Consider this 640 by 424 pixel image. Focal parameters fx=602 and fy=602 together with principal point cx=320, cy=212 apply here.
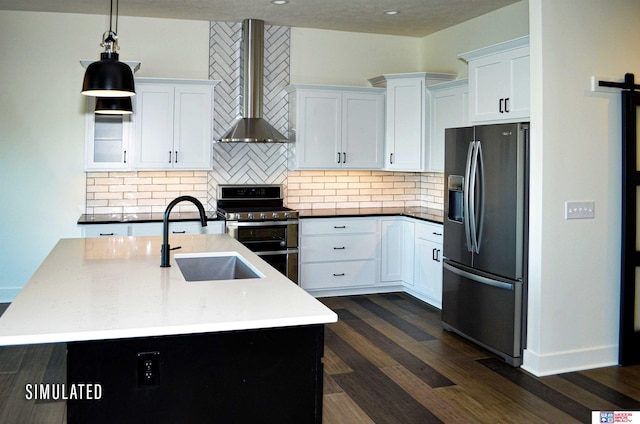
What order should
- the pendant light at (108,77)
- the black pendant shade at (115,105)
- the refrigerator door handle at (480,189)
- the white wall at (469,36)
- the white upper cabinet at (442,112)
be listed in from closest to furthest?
the pendant light at (108,77) < the black pendant shade at (115,105) < the refrigerator door handle at (480,189) < the white wall at (469,36) < the white upper cabinet at (442,112)

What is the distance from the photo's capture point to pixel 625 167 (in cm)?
418

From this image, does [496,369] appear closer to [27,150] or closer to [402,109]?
[402,109]

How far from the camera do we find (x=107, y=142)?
5652 millimetres

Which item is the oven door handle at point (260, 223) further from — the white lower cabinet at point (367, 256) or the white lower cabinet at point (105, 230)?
the white lower cabinet at point (105, 230)

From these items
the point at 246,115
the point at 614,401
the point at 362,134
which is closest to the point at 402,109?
the point at 362,134

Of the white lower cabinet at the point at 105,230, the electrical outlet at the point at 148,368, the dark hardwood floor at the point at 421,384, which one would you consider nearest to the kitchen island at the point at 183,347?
the electrical outlet at the point at 148,368

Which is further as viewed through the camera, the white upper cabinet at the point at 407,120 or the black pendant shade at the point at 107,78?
the white upper cabinet at the point at 407,120

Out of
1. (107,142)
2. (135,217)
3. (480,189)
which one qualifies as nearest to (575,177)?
(480,189)

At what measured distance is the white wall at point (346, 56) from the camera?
6.51m

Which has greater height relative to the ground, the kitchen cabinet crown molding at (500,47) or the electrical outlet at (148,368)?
the kitchen cabinet crown molding at (500,47)

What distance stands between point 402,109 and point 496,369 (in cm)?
307

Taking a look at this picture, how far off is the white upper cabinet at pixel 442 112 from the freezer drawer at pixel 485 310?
149cm

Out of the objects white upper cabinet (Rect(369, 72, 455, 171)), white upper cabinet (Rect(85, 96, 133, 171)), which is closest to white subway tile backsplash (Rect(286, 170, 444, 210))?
white upper cabinet (Rect(369, 72, 455, 171))

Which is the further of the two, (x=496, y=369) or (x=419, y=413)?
(x=496, y=369)
